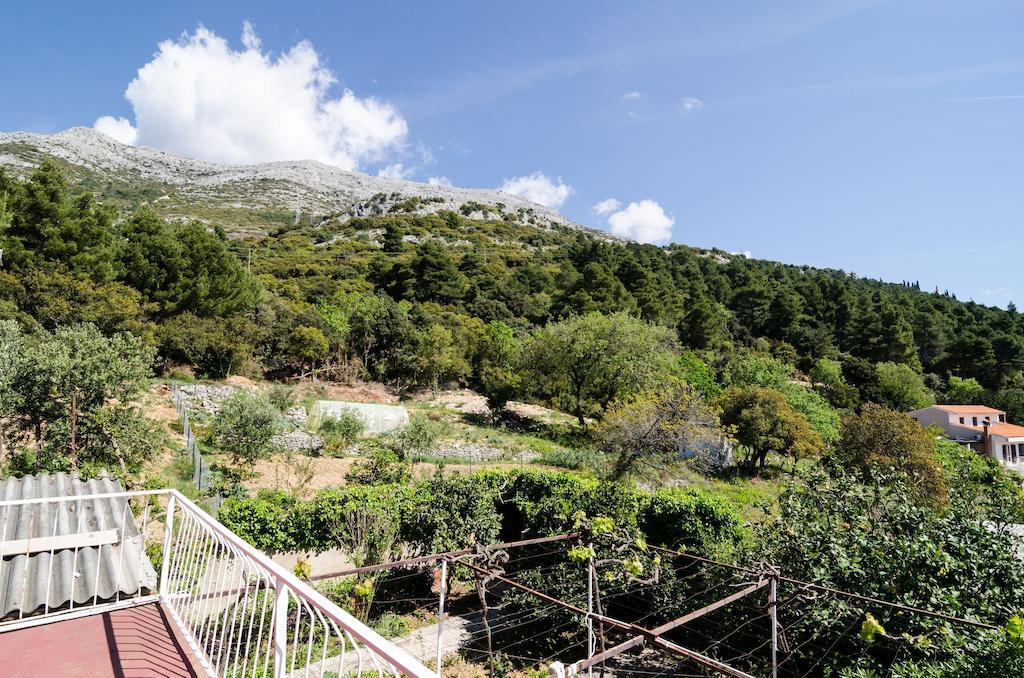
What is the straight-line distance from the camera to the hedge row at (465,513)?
912cm

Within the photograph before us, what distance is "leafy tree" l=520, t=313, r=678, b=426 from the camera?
991 inches

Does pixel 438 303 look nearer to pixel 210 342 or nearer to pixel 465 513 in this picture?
pixel 210 342

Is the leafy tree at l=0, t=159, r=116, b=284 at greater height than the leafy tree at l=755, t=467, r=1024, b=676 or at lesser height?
greater

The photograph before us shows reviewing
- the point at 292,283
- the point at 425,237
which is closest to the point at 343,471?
the point at 292,283

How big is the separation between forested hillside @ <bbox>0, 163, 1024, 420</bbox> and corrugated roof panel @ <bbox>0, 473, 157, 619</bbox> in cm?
1909

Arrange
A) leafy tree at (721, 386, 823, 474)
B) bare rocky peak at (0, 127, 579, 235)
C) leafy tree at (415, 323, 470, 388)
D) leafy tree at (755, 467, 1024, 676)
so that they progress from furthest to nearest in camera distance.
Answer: bare rocky peak at (0, 127, 579, 235), leafy tree at (415, 323, 470, 388), leafy tree at (721, 386, 823, 474), leafy tree at (755, 467, 1024, 676)

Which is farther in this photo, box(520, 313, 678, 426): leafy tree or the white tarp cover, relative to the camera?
box(520, 313, 678, 426): leafy tree

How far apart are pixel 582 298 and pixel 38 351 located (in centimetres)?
3558

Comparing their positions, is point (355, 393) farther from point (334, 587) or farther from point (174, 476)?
point (334, 587)

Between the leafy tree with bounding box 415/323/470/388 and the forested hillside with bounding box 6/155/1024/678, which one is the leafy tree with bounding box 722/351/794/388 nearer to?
the forested hillside with bounding box 6/155/1024/678

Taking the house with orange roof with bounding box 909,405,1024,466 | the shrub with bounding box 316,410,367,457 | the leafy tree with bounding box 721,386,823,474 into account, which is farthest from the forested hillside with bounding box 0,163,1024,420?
the shrub with bounding box 316,410,367,457

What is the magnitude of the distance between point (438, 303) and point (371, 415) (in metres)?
23.2

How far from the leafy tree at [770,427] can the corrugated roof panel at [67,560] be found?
21821 mm

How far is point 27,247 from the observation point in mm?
20047
